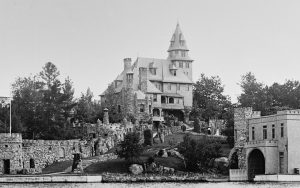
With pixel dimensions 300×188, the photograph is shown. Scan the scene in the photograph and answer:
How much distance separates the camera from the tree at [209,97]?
123 meters

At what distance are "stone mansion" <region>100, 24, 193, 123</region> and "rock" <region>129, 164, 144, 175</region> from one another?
29845mm

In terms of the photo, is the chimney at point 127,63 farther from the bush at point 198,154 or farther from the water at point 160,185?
the water at point 160,185

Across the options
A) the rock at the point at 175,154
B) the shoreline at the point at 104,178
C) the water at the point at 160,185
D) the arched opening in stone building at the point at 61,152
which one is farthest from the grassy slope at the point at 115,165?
the water at the point at 160,185

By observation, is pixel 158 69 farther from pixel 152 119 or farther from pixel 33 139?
pixel 33 139

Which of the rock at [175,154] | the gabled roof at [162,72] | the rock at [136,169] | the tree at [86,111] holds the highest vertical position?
the gabled roof at [162,72]

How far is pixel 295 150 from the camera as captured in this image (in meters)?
76.4

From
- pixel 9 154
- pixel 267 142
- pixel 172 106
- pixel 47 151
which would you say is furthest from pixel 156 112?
pixel 267 142

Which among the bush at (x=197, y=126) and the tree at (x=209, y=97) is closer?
the bush at (x=197, y=126)

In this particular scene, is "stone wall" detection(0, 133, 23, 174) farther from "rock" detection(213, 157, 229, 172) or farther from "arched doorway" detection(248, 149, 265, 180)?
"arched doorway" detection(248, 149, 265, 180)

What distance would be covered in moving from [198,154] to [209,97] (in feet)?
155

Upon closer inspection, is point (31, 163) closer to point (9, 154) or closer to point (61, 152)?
point (9, 154)

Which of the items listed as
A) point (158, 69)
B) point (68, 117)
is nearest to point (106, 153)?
point (68, 117)

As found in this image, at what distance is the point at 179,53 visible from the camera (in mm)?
128000

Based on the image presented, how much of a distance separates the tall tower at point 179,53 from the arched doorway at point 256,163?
47272 mm
